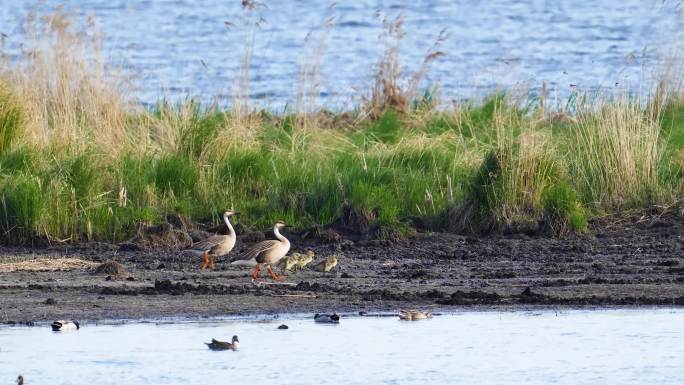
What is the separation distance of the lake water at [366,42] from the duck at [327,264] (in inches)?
287

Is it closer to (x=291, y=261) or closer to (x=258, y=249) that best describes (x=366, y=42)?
(x=291, y=261)

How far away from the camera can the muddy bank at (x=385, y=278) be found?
1193 cm

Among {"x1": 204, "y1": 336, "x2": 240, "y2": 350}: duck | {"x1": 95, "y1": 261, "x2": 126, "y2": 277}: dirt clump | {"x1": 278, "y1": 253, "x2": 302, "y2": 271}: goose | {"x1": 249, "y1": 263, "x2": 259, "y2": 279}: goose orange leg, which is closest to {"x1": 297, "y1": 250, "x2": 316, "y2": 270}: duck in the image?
{"x1": 278, "y1": 253, "x2": 302, "y2": 271}: goose

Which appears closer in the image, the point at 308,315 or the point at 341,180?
the point at 308,315

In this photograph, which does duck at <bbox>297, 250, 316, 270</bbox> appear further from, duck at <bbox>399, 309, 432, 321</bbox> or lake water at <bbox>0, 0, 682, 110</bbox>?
lake water at <bbox>0, 0, 682, 110</bbox>

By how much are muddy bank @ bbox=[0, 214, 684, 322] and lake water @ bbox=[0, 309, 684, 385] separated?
0.46 metres

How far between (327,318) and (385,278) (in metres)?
1.68

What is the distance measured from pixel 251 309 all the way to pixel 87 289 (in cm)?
151

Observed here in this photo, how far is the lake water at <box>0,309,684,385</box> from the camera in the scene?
9883mm

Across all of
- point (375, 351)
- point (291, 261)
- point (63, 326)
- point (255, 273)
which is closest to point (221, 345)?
point (375, 351)

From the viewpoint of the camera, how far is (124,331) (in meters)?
11.1

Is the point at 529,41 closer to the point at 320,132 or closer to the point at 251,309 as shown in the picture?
the point at 320,132

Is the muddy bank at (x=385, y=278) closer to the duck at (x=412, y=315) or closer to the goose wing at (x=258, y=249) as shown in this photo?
the goose wing at (x=258, y=249)

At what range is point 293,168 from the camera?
51.9 ft
